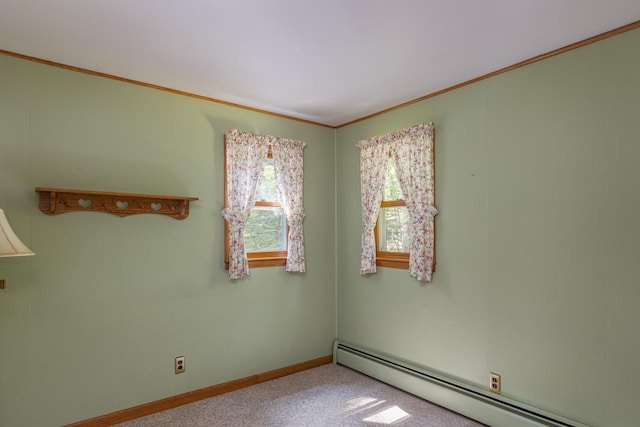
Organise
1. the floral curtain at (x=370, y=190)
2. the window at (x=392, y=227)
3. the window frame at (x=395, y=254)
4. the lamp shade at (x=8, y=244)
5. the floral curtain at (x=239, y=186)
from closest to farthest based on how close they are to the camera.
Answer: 1. the lamp shade at (x=8, y=244)
2. the window frame at (x=395, y=254)
3. the floral curtain at (x=239, y=186)
4. the window at (x=392, y=227)
5. the floral curtain at (x=370, y=190)

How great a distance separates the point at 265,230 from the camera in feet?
12.8

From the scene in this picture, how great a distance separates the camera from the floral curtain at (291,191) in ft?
12.8

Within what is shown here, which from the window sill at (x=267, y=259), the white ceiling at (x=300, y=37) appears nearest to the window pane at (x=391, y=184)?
the white ceiling at (x=300, y=37)

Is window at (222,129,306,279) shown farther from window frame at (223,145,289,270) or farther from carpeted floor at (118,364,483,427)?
carpeted floor at (118,364,483,427)

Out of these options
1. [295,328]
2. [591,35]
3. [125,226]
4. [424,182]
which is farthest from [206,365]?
[591,35]

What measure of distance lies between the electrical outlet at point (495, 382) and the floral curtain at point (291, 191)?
76.0 inches

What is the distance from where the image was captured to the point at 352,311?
13.6 feet

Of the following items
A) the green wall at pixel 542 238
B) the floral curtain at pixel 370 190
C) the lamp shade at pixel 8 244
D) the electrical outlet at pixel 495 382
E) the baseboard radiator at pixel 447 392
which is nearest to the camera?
the lamp shade at pixel 8 244

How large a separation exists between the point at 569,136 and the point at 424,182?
3.70 ft

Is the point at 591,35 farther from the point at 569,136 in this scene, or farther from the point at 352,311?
the point at 352,311

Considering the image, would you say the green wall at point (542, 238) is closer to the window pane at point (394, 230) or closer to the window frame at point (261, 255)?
the window pane at point (394, 230)

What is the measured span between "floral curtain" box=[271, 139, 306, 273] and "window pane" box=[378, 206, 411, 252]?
0.82 m

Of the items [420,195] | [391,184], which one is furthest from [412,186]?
[391,184]

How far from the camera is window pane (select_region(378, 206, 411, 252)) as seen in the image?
364 centimetres
